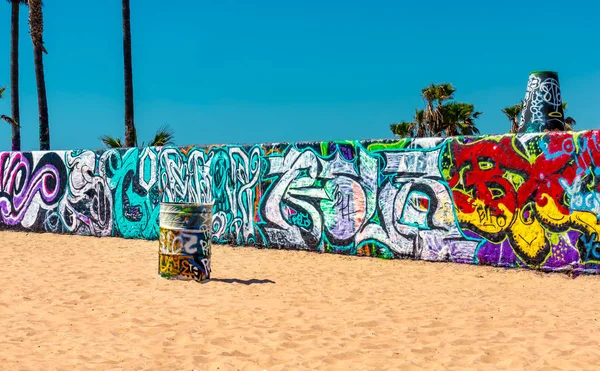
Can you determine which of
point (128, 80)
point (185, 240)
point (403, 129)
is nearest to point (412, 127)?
point (403, 129)

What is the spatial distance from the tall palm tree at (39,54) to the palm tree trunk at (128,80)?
3.36 meters

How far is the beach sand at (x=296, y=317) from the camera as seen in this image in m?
4.72

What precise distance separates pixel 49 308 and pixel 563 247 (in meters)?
6.93

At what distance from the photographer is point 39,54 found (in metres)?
20.3

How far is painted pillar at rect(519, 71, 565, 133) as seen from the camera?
376 inches

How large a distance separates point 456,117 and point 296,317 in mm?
23078

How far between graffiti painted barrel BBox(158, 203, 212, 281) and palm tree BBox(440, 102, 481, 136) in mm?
21212

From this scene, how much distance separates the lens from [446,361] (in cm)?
468

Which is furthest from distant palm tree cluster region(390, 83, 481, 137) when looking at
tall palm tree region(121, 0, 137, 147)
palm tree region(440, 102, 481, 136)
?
tall palm tree region(121, 0, 137, 147)

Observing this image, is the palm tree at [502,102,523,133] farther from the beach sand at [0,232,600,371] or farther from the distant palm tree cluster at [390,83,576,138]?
the beach sand at [0,232,600,371]

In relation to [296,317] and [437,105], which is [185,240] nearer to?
[296,317]

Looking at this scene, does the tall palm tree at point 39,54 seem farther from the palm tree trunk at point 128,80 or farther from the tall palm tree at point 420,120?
the tall palm tree at point 420,120

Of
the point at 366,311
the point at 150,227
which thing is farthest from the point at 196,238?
the point at 150,227

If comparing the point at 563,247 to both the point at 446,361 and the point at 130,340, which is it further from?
the point at 130,340
